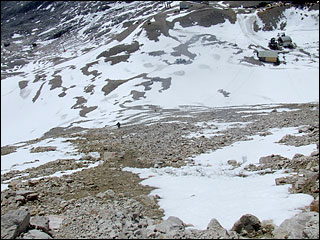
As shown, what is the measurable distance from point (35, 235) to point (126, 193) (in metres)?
4.74

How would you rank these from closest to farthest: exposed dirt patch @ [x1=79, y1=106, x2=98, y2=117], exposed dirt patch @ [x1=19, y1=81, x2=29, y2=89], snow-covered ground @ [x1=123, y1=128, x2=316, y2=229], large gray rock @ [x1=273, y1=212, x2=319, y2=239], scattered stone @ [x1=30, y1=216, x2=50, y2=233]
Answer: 1. large gray rock @ [x1=273, y1=212, x2=319, y2=239]
2. scattered stone @ [x1=30, y1=216, x2=50, y2=233]
3. snow-covered ground @ [x1=123, y1=128, x2=316, y2=229]
4. exposed dirt patch @ [x1=79, y1=106, x2=98, y2=117]
5. exposed dirt patch @ [x1=19, y1=81, x2=29, y2=89]

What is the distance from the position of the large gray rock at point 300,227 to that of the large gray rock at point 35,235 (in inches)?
234

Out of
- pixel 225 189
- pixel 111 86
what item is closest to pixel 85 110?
pixel 111 86

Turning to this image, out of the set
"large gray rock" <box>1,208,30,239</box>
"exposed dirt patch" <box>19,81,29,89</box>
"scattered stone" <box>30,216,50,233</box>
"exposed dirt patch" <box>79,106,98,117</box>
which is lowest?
"exposed dirt patch" <box>79,106,98,117</box>

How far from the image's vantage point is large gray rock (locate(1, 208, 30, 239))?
23.3ft

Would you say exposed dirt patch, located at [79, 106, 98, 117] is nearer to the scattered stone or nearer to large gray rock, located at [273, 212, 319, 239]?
the scattered stone

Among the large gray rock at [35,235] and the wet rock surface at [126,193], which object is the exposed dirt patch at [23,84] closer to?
the wet rock surface at [126,193]

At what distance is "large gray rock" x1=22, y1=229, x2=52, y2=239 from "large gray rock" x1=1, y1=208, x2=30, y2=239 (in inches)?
8.4

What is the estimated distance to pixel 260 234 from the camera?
7.23m

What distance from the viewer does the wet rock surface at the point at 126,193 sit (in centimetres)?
734

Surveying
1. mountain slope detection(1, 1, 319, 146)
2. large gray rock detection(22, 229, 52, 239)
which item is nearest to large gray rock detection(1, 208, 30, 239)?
large gray rock detection(22, 229, 52, 239)

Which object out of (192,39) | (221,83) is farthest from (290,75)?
(192,39)

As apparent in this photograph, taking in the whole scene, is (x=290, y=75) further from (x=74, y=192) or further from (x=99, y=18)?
(x=99, y=18)

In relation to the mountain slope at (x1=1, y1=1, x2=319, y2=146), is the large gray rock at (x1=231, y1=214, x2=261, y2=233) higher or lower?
higher
